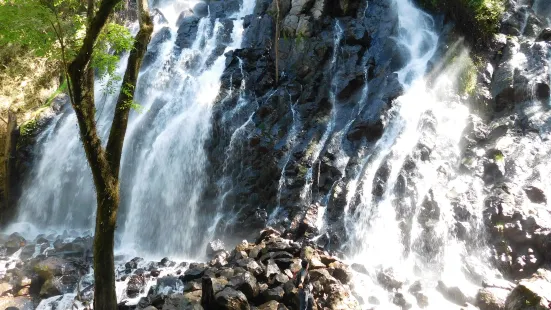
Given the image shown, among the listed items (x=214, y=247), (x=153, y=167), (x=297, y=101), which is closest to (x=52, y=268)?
(x=214, y=247)

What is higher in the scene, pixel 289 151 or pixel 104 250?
pixel 289 151

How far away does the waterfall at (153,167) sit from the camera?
14.8m

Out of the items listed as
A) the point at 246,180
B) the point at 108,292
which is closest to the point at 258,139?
the point at 246,180

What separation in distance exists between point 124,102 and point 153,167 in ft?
33.7

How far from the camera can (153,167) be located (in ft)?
53.2

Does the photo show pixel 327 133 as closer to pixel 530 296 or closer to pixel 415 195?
pixel 415 195

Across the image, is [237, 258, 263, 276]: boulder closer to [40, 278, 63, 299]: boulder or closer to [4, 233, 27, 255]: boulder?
[40, 278, 63, 299]: boulder

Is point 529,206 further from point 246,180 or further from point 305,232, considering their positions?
point 246,180

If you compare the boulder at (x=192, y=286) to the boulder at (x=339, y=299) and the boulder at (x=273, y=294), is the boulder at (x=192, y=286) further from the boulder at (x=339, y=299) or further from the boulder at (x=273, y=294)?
the boulder at (x=339, y=299)

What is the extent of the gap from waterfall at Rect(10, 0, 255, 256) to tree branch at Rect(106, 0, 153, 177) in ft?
26.6

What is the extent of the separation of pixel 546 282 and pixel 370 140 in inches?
290

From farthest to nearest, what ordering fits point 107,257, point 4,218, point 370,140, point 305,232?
point 4,218 < point 370,140 < point 305,232 < point 107,257

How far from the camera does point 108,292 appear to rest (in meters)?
6.30

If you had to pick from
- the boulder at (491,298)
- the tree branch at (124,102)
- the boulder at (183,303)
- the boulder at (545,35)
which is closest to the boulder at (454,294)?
the boulder at (491,298)
